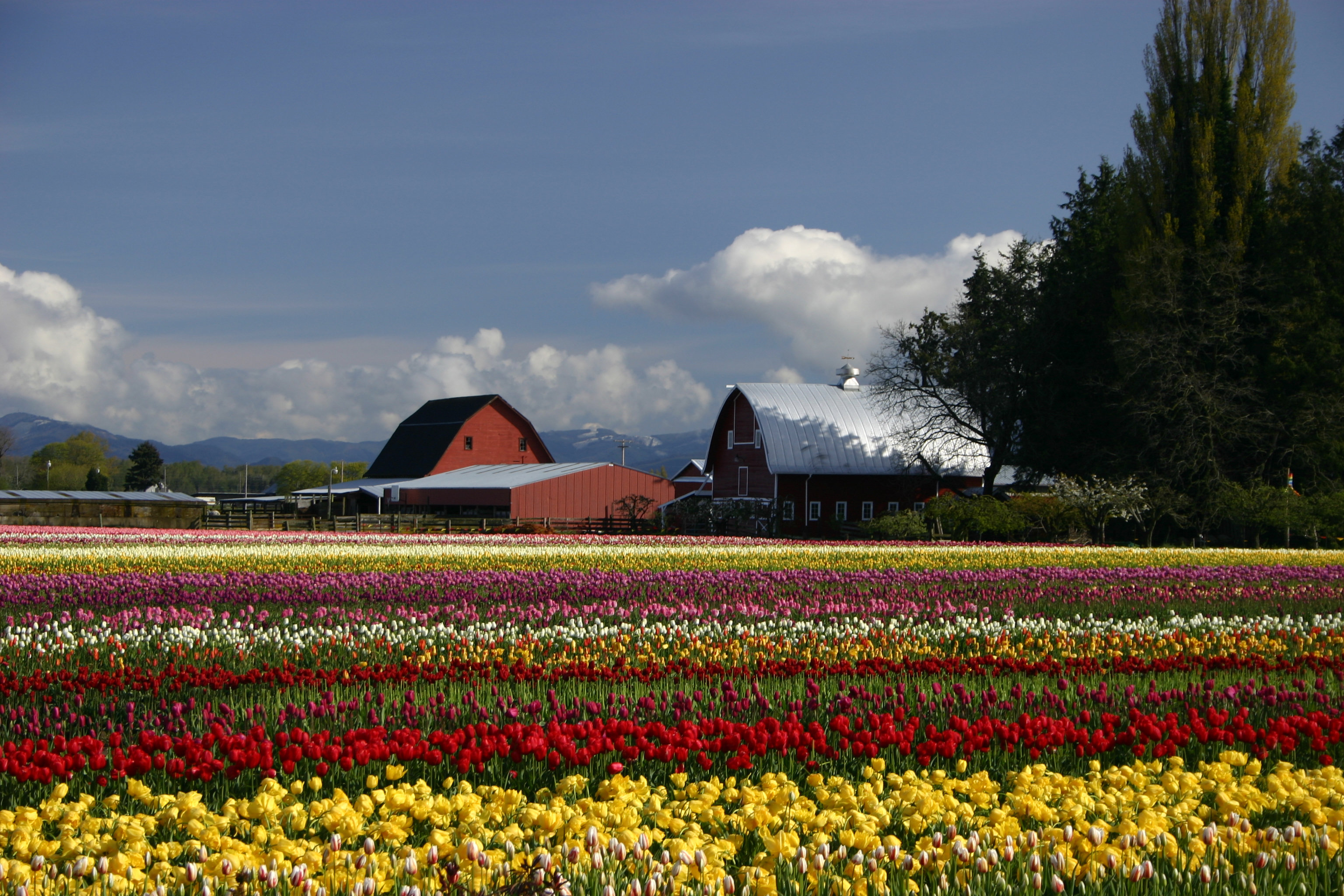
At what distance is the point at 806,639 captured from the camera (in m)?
11.4

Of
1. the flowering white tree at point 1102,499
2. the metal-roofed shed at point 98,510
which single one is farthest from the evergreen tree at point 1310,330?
the metal-roofed shed at point 98,510

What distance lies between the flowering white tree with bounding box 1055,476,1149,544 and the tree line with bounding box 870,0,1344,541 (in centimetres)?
65

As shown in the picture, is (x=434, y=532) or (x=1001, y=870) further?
(x=434, y=532)

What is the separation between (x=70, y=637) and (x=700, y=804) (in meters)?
8.81

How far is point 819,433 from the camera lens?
165 ft

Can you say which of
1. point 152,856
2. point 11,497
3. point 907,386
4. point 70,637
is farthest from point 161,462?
point 152,856

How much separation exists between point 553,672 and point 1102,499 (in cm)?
3027

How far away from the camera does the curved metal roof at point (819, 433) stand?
49094mm

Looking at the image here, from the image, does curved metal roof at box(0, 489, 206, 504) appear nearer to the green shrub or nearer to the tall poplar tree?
the green shrub

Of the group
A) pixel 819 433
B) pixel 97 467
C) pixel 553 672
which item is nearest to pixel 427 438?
pixel 819 433

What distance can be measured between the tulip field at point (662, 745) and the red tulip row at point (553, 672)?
40 mm

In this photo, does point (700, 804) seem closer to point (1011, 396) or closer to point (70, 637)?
point (70, 637)

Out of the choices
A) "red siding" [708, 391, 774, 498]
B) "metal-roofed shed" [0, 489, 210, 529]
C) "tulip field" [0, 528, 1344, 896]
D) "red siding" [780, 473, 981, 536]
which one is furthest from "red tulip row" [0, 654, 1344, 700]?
"metal-roofed shed" [0, 489, 210, 529]

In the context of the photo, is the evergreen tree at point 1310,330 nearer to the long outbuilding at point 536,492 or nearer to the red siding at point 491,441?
the long outbuilding at point 536,492
